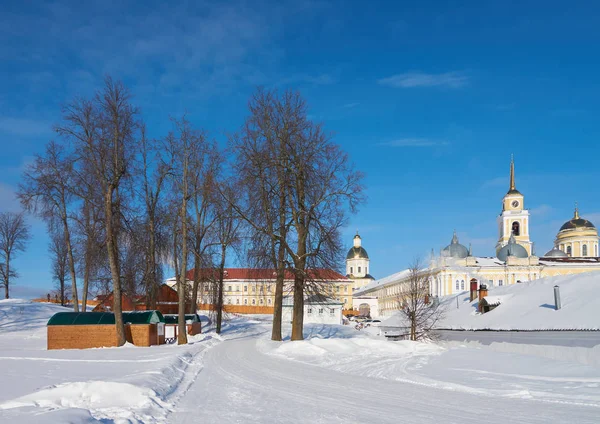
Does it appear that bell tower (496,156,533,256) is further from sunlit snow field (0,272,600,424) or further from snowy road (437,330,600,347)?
sunlit snow field (0,272,600,424)

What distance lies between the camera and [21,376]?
49.5 ft

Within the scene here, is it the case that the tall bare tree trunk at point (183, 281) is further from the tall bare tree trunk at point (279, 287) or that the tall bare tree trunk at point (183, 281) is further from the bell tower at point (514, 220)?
the bell tower at point (514, 220)

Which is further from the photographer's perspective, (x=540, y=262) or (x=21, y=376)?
(x=540, y=262)

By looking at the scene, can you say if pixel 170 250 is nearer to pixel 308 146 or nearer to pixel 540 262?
pixel 308 146

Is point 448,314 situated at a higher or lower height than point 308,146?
lower

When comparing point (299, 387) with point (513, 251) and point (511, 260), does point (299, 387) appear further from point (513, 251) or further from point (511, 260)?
point (513, 251)

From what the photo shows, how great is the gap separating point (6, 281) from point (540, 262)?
81080mm

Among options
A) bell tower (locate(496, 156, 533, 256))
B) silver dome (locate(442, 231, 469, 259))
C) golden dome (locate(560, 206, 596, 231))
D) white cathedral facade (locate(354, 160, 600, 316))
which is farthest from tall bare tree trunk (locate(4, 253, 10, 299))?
golden dome (locate(560, 206, 596, 231))

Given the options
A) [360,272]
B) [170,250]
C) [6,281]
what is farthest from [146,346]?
[360,272]

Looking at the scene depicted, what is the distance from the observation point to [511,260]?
9675 centimetres

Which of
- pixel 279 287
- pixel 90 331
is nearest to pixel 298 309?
pixel 279 287

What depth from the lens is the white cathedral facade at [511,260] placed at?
96188 mm

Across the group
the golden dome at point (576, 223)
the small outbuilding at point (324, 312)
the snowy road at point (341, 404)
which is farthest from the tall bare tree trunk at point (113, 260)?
the golden dome at point (576, 223)

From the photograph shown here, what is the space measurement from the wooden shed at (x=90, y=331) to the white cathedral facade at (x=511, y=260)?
53.0 m
